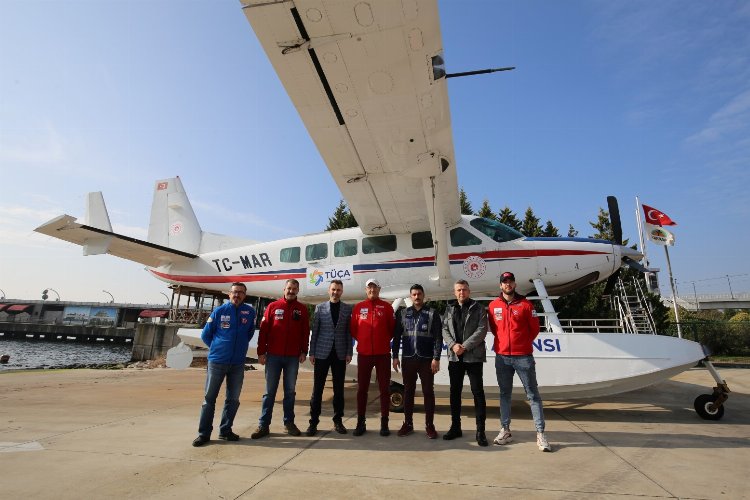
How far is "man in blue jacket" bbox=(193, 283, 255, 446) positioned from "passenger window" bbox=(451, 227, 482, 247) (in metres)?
4.63

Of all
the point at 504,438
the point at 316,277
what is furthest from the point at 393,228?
the point at 504,438

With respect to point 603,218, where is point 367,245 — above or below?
below

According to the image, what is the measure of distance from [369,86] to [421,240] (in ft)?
12.8

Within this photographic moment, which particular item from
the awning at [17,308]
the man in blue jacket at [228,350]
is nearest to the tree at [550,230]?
the man in blue jacket at [228,350]

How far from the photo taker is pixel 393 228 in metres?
7.81

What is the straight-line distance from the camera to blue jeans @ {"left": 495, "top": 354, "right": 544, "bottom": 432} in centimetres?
368

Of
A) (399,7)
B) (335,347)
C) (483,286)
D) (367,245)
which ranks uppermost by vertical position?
(399,7)

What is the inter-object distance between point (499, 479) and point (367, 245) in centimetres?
574

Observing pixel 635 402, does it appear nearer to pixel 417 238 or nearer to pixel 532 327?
pixel 532 327

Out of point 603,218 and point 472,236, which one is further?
point 603,218

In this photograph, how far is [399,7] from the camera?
3.52 m

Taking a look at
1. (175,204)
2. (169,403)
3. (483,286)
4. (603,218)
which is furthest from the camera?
(603,218)

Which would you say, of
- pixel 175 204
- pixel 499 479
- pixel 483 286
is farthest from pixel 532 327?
pixel 175 204

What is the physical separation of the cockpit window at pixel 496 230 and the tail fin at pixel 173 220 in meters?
8.39
